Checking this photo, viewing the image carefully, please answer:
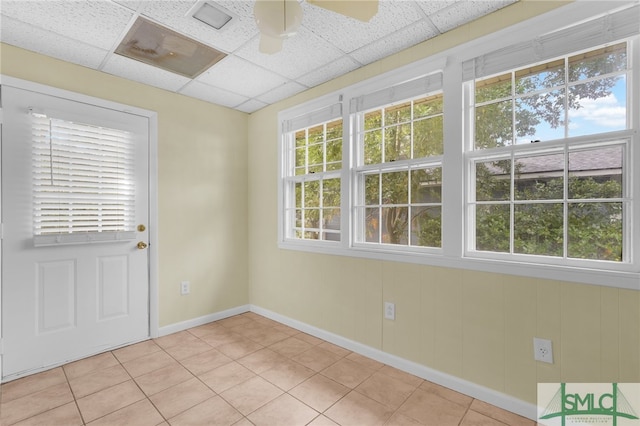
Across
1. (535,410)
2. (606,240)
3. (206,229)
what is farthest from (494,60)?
(206,229)

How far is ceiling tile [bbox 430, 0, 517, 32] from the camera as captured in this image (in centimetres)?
179

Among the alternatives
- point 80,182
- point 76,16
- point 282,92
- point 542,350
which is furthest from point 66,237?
point 542,350

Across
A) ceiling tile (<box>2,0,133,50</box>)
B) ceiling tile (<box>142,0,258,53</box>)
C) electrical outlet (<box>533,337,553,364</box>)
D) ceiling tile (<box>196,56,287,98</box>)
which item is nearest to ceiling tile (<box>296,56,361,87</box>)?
ceiling tile (<box>196,56,287,98</box>)

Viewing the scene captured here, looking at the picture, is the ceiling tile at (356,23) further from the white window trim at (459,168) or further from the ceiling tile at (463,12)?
the white window trim at (459,168)

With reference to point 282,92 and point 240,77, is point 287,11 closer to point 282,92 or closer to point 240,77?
point 240,77

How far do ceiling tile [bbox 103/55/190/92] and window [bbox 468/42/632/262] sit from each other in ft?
8.51

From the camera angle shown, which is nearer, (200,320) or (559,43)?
(559,43)

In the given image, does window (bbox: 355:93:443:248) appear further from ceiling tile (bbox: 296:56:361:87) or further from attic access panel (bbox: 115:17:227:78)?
attic access panel (bbox: 115:17:227:78)

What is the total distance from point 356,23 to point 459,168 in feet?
3.90

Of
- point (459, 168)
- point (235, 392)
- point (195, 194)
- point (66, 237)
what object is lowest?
point (235, 392)

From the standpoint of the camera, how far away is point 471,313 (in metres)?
1.95

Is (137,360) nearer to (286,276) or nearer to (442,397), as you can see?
(286,276)

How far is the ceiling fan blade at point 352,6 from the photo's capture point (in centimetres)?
A: 124

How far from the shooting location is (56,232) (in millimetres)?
2352
